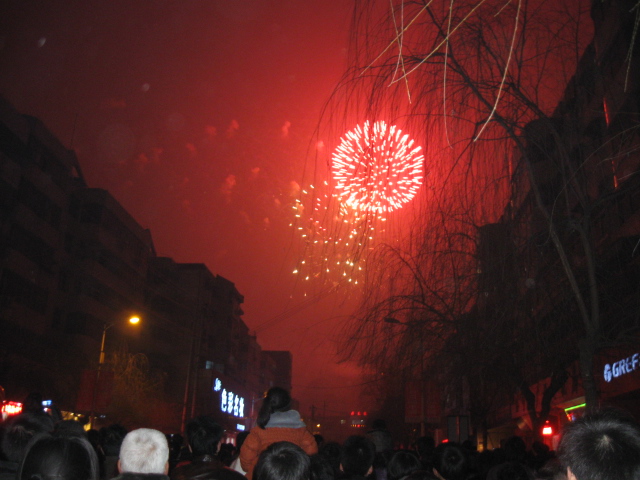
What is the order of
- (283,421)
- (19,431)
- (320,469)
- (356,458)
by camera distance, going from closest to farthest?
(19,431), (320,469), (283,421), (356,458)

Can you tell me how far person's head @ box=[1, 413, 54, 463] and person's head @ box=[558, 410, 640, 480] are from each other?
12.5 ft

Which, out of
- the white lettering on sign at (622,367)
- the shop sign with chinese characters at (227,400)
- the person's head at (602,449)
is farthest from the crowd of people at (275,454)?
the shop sign with chinese characters at (227,400)

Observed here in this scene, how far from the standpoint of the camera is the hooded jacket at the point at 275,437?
5242mm

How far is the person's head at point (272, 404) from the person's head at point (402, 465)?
3.57ft

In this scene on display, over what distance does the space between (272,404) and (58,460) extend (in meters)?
2.45

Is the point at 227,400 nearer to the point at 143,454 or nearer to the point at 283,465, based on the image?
the point at 143,454

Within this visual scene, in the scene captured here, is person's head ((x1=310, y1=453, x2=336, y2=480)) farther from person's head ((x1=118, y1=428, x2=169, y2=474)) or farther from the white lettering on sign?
the white lettering on sign

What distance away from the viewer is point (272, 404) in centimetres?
545

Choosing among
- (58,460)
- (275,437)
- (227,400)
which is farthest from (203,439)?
(227,400)

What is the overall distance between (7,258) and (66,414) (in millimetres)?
10450

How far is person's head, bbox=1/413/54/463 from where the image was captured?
4812mm

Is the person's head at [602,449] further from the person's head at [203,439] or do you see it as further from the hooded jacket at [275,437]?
the person's head at [203,439]

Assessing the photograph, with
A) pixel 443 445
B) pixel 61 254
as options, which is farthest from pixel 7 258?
pixel 443 445

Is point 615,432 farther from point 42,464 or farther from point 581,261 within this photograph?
point 581,261
